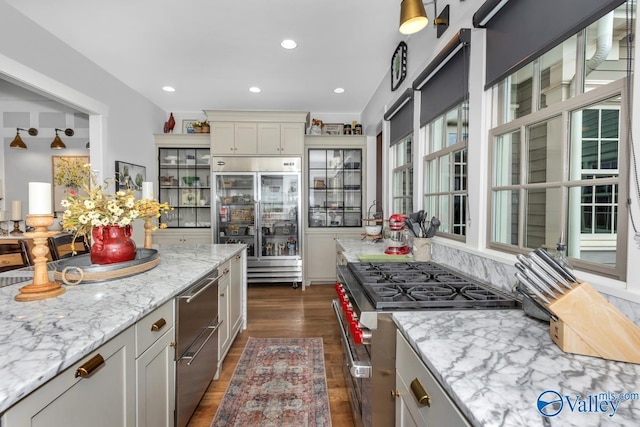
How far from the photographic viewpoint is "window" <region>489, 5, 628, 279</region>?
3.05ft

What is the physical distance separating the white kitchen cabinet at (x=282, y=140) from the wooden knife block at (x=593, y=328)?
366 cm

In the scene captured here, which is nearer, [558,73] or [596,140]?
[596,140]

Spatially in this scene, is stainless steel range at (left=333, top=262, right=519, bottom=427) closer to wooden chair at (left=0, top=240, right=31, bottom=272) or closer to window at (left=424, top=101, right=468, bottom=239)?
window at (left=424, top=101, right=468, bottom=239)

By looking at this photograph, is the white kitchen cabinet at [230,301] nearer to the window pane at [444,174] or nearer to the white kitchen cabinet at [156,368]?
the white kitchen cabinet at [156,368]

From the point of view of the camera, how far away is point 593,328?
2.31ft

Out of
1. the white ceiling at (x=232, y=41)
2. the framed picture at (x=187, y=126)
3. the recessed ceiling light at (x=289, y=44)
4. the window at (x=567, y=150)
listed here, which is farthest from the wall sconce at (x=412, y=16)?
the framed picture at (x=187, y=126)

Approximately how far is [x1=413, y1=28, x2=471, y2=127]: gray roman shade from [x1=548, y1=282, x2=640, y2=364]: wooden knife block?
130 cm

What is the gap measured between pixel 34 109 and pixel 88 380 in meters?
5.14

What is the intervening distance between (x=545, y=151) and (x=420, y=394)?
1.12 m

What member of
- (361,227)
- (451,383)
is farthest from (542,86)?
(361,227)

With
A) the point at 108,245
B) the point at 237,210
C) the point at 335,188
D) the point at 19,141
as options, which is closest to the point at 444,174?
the point at 108,245

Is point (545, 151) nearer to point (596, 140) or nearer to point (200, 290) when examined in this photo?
point (596, 140)

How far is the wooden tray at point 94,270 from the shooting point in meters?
1.29

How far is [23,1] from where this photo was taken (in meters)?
2.11
